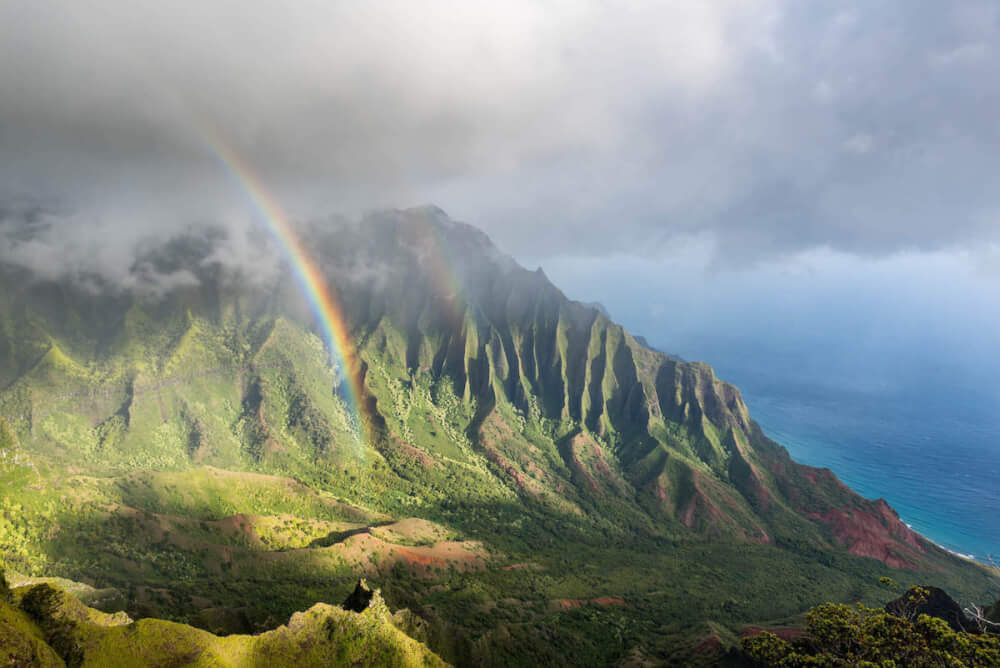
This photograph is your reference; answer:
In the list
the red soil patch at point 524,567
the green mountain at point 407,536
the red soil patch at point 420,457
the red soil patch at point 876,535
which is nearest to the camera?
the green mountain at point 407,536

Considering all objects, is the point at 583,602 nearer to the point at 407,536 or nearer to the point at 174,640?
the point at 407,536

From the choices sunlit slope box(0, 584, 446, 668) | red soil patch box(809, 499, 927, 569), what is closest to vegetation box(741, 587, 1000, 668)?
sunlit slope box(0, 584, 446, 668)

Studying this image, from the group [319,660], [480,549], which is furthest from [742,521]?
[319,660]

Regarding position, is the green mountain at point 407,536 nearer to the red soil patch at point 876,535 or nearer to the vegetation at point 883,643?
the red soil patch at point 876,535

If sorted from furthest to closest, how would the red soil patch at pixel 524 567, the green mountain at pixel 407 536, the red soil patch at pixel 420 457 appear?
1. the red soil patch at pixel 420 457
2. the red soil patch at pixel 524 567
3. the green mountain at pixel 407 536

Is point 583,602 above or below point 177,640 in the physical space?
below

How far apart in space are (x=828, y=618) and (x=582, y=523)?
148 m

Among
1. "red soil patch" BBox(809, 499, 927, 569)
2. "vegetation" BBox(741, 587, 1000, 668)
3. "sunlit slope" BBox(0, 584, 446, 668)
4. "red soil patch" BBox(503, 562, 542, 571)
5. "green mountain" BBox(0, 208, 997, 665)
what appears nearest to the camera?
"sunlit slope" BBox(0, 584, 446, 668)

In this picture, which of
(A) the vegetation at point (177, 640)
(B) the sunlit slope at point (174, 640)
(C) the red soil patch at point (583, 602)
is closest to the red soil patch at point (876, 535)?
(C) the red soil patch at point (583, 602)

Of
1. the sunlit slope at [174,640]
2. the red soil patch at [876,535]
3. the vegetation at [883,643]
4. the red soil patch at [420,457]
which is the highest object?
the red soil patch at [876,535]

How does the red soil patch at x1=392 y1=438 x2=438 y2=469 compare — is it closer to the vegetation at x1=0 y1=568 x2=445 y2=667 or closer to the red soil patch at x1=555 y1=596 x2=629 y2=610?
the red soil patch at x1=555 y1=596 x2=629 y2=610

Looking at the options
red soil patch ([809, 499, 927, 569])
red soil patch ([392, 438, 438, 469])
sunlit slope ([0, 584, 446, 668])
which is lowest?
sunlit slope ([0, 584, 446, 668])

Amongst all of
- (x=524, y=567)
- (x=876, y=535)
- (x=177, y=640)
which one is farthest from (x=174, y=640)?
(x=876, y=535)

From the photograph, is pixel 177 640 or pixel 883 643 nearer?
pixel 883 643
